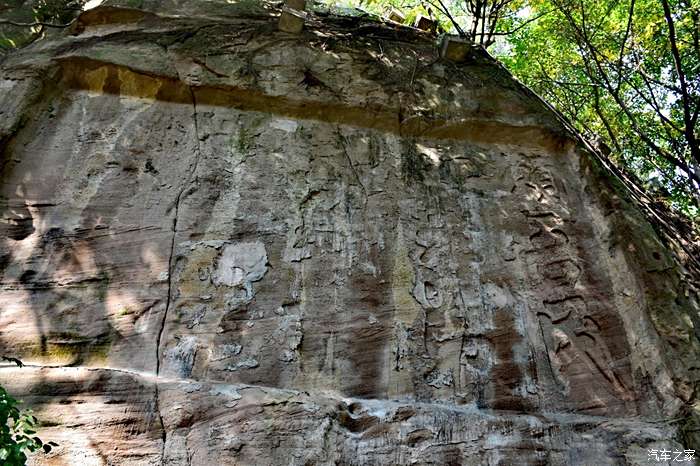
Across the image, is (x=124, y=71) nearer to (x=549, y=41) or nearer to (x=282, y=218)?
(x=282, y=218)

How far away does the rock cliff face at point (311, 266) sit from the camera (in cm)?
320

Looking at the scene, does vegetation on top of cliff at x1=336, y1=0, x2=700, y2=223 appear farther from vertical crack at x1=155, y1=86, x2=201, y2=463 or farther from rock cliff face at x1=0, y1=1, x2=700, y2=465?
vertical crack at x1=155, y1=86, x2=201, y2=463

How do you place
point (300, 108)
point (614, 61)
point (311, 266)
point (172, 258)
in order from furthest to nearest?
point (614, 61)
point (300, 108)
point (311, 266)
point (172, 258)

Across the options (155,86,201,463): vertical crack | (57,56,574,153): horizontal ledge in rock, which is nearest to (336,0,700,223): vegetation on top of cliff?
(57,56,574,153): horizontal ledge in rock

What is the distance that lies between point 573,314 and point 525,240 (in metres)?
0.63

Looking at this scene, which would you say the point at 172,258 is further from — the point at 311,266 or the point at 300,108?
the point at 300,108

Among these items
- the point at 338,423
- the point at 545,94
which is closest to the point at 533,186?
the point at 338,423

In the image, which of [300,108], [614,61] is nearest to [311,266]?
[300,108]

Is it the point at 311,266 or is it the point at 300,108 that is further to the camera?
the point at 300,108

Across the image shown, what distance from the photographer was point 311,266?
3990 millimetres

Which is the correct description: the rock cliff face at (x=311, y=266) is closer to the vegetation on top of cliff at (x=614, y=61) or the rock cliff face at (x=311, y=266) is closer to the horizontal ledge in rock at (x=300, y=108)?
the horizontal ledge in rock at (x=300, y=108)

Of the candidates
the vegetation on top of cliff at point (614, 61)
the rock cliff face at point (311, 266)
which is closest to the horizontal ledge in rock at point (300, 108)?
the rock cliff face at point (311, 266)

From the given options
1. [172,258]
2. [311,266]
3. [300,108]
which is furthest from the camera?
[300,108]

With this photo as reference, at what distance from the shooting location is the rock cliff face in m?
3.20
